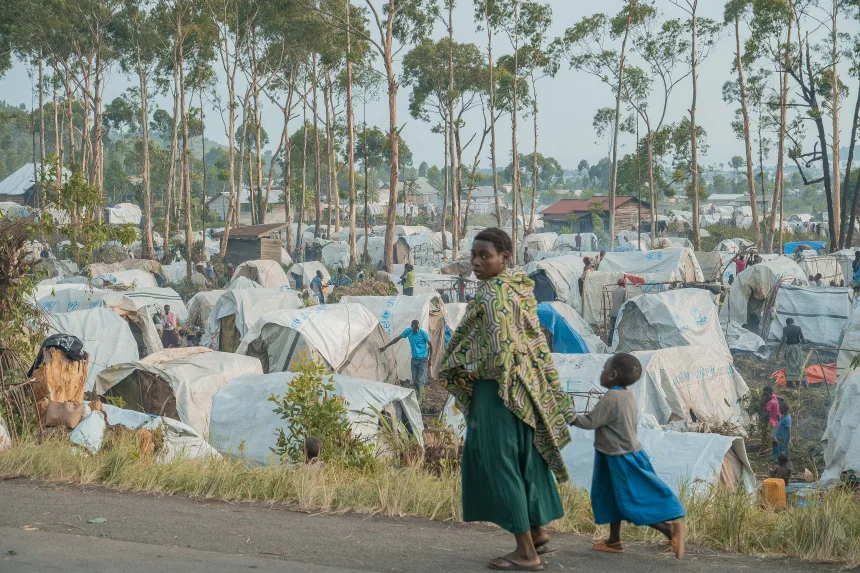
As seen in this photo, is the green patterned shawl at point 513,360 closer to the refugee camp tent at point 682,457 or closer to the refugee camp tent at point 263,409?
the refugee camp tent at point 682,457

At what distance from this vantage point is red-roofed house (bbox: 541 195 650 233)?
5400 cm

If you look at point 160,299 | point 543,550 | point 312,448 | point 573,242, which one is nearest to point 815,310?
point 160,299

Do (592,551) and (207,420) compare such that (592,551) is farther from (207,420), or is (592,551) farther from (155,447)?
(207,420)

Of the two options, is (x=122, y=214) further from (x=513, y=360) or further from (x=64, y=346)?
(x=513, y=360)

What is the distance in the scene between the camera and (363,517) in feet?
14.9

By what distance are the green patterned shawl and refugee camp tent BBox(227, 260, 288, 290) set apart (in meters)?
21.6

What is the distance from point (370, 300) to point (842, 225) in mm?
19292

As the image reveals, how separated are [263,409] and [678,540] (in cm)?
623

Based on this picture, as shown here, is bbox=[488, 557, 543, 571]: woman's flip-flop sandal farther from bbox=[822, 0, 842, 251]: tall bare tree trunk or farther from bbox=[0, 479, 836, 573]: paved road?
bbox=[822, 0, 842, 251]: tall bare tree trunk

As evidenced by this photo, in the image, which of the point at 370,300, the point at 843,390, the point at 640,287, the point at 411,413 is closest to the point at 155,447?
the point at 411,413

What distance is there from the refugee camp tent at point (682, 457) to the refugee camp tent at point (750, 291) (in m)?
11.7

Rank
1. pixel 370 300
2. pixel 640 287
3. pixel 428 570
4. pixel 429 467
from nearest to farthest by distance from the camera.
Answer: pixel 428 570, pixel 429 467, pixel 370 300, pixel 640 287

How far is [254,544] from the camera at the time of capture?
3.98m

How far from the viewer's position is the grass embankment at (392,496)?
396 cm
